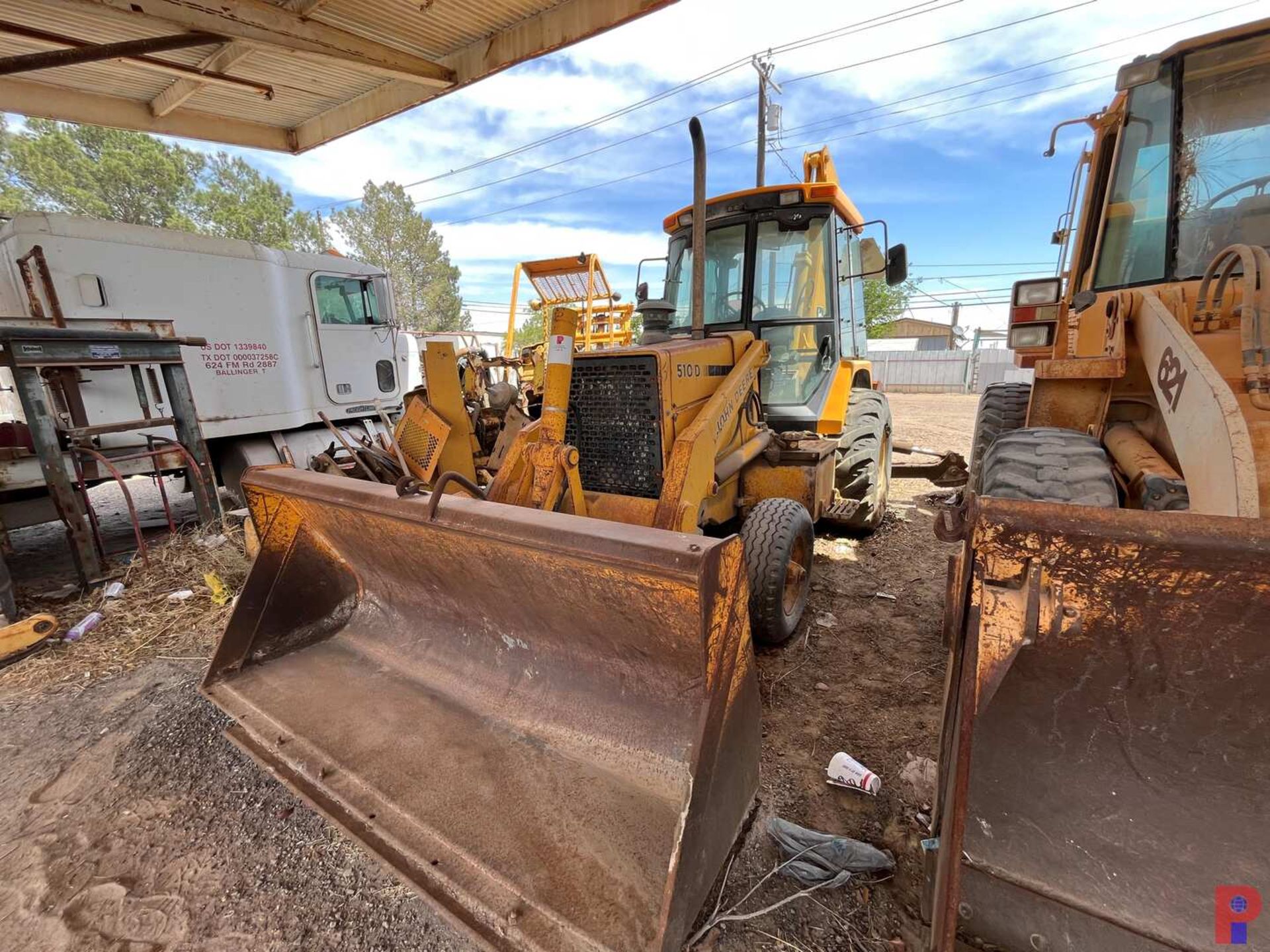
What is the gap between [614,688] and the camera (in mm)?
1877

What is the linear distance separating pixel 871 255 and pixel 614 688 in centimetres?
461

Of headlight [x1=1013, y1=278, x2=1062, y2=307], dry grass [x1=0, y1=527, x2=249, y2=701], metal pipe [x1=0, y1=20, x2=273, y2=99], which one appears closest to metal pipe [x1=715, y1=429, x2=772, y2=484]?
headlight [x1=1013, y1=278, x2=1062, y2=307]

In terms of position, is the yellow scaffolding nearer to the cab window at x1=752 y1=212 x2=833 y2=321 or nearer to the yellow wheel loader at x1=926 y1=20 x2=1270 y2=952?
the cab window at x1=752 y1=212 x2=833 y2=321

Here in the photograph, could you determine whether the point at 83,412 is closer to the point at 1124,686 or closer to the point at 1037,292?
the point at 1124,686

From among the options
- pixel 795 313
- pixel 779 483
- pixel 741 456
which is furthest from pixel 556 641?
pixel 795 313

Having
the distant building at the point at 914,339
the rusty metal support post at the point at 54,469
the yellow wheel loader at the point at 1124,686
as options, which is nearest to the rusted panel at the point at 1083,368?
the yellow wheel loader at the point at 1124,686

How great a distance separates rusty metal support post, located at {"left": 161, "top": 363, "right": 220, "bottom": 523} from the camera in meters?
4.08

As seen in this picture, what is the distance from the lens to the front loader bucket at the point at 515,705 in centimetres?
142

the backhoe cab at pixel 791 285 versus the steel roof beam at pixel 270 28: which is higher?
the steel roof beam at pixel 270 28

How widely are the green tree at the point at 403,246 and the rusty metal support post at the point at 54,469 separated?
32.1 meters

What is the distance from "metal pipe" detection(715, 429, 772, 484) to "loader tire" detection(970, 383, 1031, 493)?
4.04ft

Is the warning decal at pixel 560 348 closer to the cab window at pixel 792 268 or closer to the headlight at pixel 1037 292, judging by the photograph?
the cab window at pixel 792 268

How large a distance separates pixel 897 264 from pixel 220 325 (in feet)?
23.4

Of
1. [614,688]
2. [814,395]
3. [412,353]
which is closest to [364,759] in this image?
[614,688]
